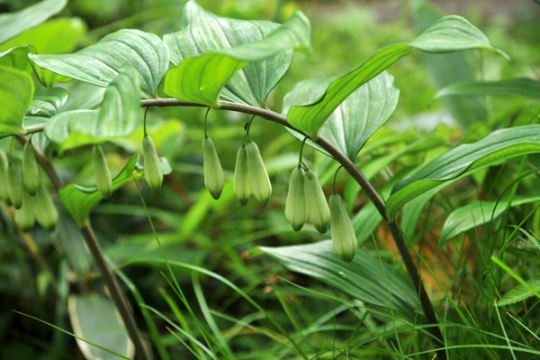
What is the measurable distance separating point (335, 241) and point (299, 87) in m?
0.25

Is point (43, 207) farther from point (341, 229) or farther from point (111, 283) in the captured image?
point (341, 229)

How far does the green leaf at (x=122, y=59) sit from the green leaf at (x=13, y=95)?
6 centimetres

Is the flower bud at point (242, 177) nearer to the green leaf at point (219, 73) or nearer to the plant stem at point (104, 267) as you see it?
the green leaf at point (219, 73)

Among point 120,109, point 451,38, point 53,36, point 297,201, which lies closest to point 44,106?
point 120,109

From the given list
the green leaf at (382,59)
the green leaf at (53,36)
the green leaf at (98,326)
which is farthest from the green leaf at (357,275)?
the green leaf at (53,36)

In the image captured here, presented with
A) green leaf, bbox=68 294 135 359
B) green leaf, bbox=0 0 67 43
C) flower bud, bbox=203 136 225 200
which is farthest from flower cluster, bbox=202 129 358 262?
green leaf, bbox=68 294 135 359

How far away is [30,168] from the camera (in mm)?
722

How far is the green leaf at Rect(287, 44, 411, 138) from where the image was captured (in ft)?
1.95

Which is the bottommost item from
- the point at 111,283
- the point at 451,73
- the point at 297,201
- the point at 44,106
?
the point at 111,283

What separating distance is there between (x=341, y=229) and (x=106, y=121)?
30 cm

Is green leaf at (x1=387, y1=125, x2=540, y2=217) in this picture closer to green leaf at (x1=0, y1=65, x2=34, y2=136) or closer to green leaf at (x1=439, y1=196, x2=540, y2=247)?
green leaf at (x1=439, y1=196, x2=540, y2=247)

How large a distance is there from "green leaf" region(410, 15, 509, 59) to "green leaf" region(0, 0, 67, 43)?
1.91 feet

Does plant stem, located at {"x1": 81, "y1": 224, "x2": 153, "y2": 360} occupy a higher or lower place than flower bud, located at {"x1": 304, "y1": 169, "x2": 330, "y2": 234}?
lower

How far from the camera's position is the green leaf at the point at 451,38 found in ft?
1.91
